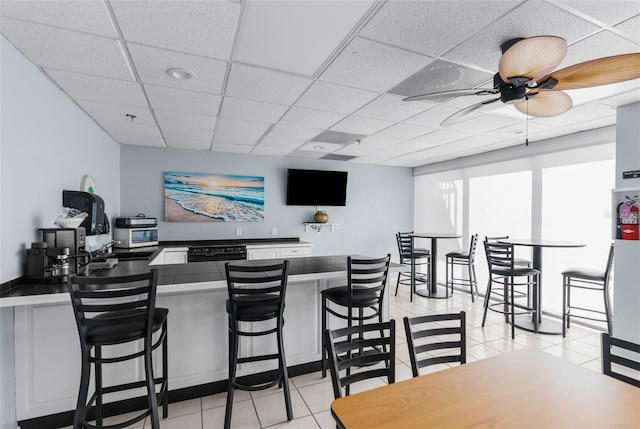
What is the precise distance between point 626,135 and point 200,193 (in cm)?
550

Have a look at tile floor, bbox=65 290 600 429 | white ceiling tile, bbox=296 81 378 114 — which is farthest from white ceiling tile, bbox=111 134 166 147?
tile floor, bbox=65 290 600 429

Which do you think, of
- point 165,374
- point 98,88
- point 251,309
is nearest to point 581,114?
point 251,309

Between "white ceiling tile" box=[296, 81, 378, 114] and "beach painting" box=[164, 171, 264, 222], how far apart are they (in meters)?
2.73

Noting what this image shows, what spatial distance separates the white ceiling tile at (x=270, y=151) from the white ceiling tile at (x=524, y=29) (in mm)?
3279

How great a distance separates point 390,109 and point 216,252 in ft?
10.6

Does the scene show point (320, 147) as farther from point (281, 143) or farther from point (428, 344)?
point (428, 344)

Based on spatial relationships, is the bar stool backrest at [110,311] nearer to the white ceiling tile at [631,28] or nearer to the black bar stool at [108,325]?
the black bar stool at [108,325]

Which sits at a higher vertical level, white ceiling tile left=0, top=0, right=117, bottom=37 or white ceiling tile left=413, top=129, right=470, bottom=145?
white ceiling tile left=0, top=0, right=117, bottom=37

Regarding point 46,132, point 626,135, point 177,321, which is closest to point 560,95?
point 626,135

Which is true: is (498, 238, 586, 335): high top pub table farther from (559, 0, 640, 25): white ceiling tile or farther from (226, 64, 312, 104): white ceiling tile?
(226, 64, 312, 104): white ceiling tile

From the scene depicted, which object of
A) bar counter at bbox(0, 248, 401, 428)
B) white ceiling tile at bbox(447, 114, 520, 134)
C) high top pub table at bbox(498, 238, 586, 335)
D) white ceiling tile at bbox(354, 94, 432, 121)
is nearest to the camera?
bar counter at bbox(0, 248, 401, 428)

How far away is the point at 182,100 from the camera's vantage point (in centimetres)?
292

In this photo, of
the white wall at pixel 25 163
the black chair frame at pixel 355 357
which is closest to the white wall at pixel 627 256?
the black chair frame at pixel 355 357

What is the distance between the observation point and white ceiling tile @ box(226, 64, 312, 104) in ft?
7.76
